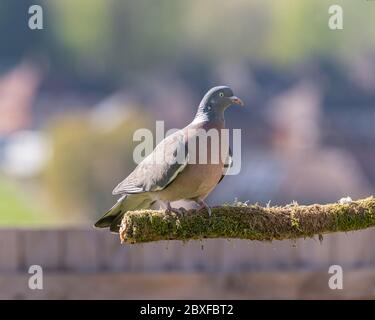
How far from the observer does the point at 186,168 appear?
17.0 ft

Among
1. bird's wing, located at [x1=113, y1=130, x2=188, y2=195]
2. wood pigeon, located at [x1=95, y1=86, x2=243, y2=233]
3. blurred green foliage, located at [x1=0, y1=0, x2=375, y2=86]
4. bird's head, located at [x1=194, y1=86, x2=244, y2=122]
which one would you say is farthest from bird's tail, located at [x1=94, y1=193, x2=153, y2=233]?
blurred green foliage, located at [x1=0, y1=0, x2=375, y2=86]

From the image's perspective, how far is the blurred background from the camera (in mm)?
20172

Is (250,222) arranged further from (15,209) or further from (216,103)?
(15,209)

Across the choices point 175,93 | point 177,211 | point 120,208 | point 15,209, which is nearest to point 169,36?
point 175,93

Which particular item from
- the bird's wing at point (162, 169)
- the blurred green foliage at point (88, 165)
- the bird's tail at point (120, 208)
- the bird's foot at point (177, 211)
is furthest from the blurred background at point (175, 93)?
the bird's foot at point (177, 211)

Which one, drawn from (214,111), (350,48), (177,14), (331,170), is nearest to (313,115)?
(331,170)

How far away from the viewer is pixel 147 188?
523cm

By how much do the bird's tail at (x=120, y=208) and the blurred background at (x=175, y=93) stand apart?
10929 mm

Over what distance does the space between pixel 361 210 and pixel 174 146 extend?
1.07m

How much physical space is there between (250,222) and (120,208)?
877mm

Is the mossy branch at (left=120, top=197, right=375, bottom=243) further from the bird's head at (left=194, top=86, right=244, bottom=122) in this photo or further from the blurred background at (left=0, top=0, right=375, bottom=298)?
the blurred background at (left=0, top=0, right=375, bottom=298)

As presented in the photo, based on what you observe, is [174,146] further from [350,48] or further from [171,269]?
[350,48]

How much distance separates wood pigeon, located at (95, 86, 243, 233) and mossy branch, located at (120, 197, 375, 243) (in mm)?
234

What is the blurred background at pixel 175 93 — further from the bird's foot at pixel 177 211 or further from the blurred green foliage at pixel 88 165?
the bird's foot at pixel 177 211
